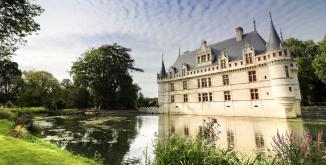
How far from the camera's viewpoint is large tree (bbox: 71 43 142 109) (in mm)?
48250

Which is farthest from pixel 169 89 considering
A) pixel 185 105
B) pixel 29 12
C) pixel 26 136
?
pixel 26 136

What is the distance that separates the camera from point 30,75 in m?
50.9

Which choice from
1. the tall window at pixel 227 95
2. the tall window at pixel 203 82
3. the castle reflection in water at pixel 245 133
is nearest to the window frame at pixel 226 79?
the tall window at pixel 227 95

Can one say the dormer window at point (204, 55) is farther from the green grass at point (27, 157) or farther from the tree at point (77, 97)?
the green grass at point (27, 157)

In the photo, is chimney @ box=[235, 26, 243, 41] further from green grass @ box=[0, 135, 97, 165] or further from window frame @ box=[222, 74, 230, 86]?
green grass @ box=[0, 135, 97, 165]

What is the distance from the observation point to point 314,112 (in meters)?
26.0

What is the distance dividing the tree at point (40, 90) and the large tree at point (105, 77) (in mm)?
6477

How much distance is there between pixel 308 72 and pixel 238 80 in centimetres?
1375

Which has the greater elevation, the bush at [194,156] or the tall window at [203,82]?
the tall window at [203,82]

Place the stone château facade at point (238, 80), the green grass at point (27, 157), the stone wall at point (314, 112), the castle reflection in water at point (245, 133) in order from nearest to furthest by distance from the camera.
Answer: the green grass at point (27, 157)
the castle reflection in water at point (245, 133)
the stone wall at point (314, 112)
the stone château facade at point (238, 80)

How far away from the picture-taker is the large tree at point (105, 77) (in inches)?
1900

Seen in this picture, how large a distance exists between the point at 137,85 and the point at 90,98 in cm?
1119

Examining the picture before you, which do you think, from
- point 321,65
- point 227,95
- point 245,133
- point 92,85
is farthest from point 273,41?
point 92,85

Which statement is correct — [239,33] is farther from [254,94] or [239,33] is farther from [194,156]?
[194,156]
